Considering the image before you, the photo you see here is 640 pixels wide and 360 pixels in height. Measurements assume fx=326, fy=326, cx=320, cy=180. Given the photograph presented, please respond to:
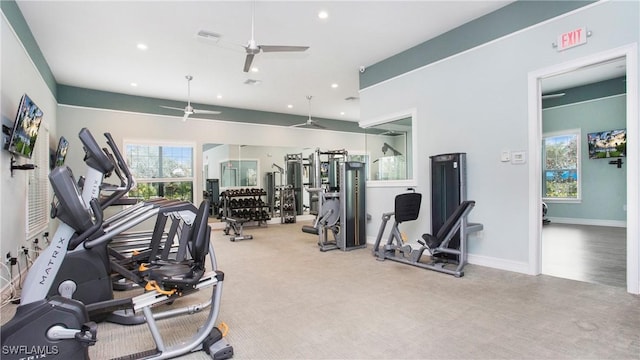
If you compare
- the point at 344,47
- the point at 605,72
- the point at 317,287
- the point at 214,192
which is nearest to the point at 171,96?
the point at 214,192

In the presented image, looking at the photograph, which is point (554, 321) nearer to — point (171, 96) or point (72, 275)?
point (72, 275)

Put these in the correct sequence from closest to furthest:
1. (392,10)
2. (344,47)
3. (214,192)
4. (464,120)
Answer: (392,10) → (464,120) → (344,47) → (214,192)

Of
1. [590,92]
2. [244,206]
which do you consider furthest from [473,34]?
[244,206]

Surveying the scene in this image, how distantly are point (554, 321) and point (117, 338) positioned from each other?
334 centimetres

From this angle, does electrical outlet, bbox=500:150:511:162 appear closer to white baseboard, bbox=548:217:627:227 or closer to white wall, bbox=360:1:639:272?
white wall, bbox=360:1:639:272

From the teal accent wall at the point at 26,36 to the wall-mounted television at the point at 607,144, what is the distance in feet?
33.5

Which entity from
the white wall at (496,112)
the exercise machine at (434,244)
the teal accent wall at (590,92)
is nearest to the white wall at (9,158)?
the exercise machine at (434,244)

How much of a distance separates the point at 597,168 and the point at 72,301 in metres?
9.54

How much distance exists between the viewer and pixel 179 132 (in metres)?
8.08

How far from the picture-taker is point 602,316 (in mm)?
2617

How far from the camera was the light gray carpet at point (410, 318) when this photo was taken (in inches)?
85.7

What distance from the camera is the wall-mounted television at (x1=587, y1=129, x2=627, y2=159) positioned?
6945mm

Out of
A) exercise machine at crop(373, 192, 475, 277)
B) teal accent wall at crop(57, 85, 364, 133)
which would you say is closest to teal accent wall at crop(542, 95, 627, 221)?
exercise machine at crop(373, 192, 475, 277)

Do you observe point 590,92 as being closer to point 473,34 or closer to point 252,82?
point 473,34
